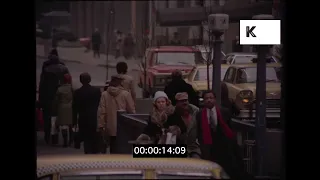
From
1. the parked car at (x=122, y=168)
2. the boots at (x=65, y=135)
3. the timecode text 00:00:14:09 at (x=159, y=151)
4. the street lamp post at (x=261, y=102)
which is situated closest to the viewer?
the parked car at (x=122, y=168)

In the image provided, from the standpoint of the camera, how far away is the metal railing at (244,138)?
33.3 ft

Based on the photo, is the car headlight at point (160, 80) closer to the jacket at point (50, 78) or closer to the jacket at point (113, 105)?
the jacket at point (113, 105)

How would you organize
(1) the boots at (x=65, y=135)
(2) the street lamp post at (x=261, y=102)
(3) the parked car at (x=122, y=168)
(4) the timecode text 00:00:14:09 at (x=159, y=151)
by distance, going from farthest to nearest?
1. (1) the boots at (x=65, y=135)
2. (2) the street lamp post at (x=261, y=102)
3. (4) the timecode text 00:00:14:09 at (x=159, y=151)
4. (3) the parked car at (x=122, y=168)

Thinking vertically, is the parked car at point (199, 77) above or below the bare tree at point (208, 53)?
below

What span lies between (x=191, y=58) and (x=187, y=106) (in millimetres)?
437

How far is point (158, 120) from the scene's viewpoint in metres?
10.2

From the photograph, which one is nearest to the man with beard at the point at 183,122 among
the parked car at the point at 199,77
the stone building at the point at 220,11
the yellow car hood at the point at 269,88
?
the parked car at the point at 199,77

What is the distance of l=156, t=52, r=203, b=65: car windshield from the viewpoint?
10.1 metres

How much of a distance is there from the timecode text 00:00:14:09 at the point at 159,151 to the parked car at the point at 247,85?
2.12 ft

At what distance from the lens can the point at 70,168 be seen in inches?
392

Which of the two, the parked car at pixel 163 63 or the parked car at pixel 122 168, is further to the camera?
the parked car at pixel 163 63

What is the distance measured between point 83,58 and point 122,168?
1058 mm

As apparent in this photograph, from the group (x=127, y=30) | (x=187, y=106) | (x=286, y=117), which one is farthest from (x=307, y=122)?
(x=127, y=30)

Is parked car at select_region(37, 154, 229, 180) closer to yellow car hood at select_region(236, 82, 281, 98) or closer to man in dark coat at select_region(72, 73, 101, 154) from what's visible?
man in dark coat at select_region(72, 73, 101, 154)
